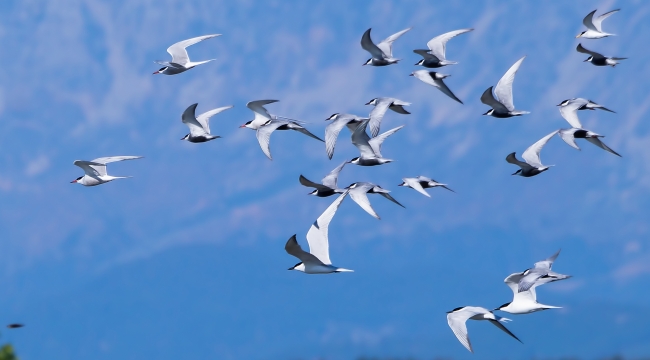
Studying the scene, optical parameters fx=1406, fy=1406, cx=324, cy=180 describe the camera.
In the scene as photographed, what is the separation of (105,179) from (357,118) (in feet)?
23.9

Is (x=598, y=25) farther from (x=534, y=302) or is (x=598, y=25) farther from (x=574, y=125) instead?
(x=534, y=302)

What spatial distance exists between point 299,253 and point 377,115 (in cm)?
634

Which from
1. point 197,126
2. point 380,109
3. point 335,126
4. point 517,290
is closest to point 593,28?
point 380,109

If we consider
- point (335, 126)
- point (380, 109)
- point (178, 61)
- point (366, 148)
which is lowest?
point (366, 148)

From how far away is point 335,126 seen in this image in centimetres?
3425

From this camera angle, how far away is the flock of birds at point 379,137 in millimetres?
30812

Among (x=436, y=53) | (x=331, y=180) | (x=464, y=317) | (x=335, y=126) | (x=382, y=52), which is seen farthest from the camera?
(x=382, y=52)

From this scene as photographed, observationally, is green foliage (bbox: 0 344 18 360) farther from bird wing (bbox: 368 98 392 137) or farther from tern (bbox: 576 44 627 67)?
tern (bbox: 576 44 627 67)

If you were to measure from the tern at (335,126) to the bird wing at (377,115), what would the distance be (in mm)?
286

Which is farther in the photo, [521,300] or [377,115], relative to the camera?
[377,115]

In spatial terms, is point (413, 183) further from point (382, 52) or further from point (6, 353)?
point (6, 353)

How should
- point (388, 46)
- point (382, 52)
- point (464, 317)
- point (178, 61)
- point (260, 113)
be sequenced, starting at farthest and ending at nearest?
point (260, 113) → point (178, 61) → point (388, 46) → point (382, 52) → point (464, 317)

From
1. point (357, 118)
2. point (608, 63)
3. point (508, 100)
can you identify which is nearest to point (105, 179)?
point (357, 118)

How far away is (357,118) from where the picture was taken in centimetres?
3503
